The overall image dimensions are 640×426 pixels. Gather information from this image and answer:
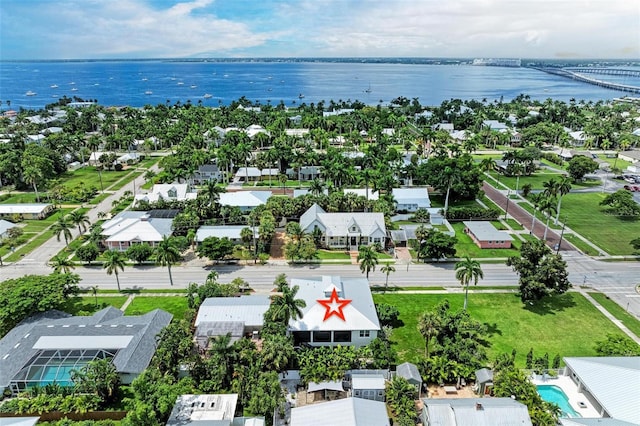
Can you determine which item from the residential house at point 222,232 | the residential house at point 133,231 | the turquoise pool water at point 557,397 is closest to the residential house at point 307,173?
the residential house at point 222,232

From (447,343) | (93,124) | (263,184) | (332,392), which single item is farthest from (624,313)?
(93,124)

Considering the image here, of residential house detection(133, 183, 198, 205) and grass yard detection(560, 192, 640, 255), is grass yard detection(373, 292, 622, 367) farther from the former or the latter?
residential house detection(133, 183, 198, 205)

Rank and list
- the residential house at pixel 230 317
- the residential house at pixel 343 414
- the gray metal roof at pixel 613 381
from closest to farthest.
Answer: the residential house at pixel 343 414, the gray metal roof at pixel 613 381, the residential house at pixel 230 317

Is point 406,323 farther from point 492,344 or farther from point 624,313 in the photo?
point 624,313

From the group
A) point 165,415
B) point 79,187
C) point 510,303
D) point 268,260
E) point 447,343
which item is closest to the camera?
point 165,415

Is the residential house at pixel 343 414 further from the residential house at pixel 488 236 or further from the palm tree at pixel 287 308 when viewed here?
the residential house at pixel 488 236

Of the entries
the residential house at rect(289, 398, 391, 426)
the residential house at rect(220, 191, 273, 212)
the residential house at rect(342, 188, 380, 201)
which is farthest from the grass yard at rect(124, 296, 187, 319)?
the residential house at rect(342, 188, 380, 201)
